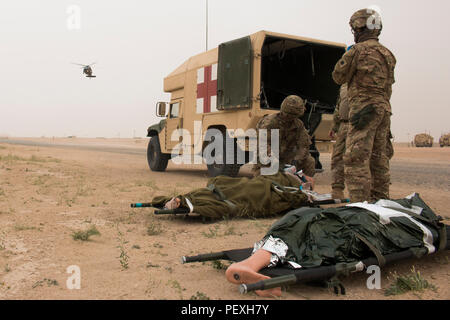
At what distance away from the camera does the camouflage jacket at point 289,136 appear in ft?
18.7

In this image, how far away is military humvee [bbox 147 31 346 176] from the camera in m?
7.19

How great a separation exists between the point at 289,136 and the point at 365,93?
1607mm

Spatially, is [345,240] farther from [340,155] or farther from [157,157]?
[157,157]

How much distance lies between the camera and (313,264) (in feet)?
7.23

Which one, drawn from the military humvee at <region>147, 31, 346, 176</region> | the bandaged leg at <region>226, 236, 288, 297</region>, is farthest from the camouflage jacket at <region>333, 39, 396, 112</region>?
the military humvee at <region>147, 31, 346, 176</region>

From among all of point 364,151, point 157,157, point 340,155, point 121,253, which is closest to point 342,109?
point 340,155

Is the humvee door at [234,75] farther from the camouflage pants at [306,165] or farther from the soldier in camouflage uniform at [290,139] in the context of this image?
the camouflage pants at [306,165]

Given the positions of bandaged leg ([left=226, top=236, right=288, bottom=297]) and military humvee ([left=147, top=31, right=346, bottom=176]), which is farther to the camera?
military humvee ([left=147, top=31, right=346, bottom=176])

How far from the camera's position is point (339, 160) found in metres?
5.66

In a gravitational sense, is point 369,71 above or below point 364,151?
above

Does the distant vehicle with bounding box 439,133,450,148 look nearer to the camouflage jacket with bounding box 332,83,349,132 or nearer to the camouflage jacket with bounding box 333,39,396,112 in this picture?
the camouflage jacket with bounding box 332,83,349,132

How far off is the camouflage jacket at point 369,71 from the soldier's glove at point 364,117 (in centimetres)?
6
